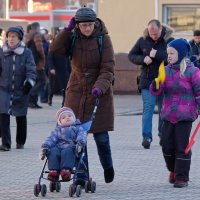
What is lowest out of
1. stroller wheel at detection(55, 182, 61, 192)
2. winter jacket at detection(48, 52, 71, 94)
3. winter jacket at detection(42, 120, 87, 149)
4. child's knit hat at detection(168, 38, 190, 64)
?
winter jacket at detection(48, 52, 71, 94)

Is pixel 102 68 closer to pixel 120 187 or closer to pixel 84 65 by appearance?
pixel 84 65

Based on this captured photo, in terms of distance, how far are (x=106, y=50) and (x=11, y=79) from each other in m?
3.71

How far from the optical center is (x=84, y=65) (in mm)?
9367

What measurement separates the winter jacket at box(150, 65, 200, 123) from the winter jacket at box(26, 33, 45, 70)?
10.9 m

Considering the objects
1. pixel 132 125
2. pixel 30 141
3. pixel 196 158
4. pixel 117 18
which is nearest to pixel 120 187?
pixel 196 158

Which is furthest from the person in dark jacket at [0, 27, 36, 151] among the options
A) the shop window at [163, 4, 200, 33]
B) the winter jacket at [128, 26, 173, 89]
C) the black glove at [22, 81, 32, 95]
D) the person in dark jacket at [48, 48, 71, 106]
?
the shop window at [163, 4, 200, 33]

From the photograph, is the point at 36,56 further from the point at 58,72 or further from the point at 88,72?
the point at 88,72

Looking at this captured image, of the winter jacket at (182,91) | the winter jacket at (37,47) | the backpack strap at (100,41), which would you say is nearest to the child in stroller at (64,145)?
the backpack strap at (100,41)

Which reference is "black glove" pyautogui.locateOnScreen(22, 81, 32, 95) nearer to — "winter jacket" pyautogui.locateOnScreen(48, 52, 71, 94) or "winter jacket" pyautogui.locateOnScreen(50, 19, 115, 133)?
"winter jacket" pyautogui.locateOnScreen(50, 19, 115, 133)

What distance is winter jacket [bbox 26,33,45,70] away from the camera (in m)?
20.5

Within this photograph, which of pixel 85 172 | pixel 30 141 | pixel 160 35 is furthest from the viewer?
pixel 30 141

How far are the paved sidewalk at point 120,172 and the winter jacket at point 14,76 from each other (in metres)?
0.62

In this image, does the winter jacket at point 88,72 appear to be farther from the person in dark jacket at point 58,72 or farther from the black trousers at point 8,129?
the person in dark jacket at point 58,72

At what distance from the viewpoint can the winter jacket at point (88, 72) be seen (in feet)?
30.5
